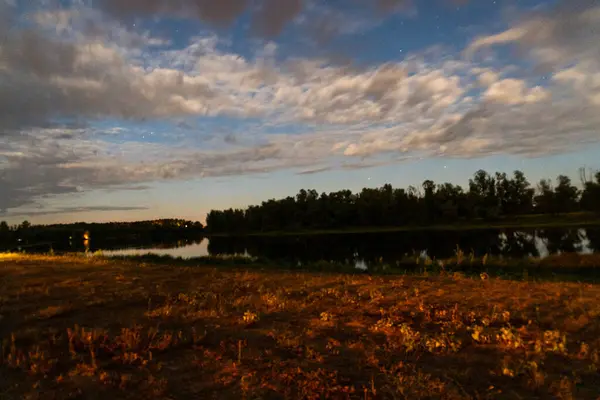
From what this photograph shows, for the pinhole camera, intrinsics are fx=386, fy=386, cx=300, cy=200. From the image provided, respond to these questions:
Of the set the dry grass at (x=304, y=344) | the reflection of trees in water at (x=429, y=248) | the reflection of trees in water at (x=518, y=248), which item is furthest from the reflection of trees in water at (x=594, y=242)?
the dry grass at (x=304, y=344)

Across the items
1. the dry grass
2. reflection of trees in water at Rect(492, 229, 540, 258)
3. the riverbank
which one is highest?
the dry grass

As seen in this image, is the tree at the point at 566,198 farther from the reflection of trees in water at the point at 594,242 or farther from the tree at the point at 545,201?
the reflection of trees in water at the point at 594,242

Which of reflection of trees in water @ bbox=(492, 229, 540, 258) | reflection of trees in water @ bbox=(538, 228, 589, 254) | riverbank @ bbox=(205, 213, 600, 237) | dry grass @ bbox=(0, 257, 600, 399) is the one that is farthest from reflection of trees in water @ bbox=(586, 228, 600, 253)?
dry grass @ bbox=(0, 257, 600, 399)

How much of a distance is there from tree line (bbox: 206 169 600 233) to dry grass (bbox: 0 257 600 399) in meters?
117

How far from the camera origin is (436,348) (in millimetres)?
7352

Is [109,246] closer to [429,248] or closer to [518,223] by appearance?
[429,248]

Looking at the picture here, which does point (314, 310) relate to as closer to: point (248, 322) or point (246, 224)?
point (248, 322)

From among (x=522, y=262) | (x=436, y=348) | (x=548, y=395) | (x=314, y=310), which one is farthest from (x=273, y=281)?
(x=522, y=262)

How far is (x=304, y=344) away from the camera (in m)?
7.78

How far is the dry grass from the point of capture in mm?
5945

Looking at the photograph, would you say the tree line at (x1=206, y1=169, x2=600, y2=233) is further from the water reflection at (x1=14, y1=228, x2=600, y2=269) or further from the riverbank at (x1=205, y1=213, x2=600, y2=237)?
the water reflection at (x1=14, y1=228, x2=600, y2=269)

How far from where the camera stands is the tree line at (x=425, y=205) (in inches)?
4688

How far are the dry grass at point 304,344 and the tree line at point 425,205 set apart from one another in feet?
385

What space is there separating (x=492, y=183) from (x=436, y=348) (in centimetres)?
14521
